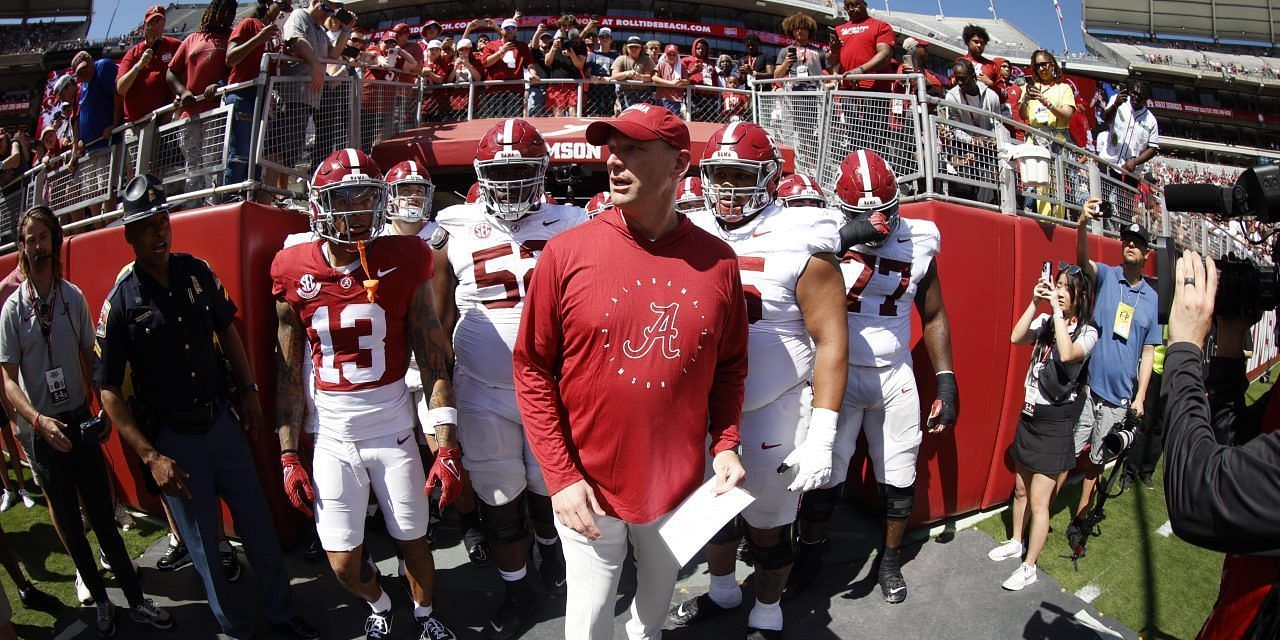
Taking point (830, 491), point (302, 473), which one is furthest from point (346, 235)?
point (830, 491)

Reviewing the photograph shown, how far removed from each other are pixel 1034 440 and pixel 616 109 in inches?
194

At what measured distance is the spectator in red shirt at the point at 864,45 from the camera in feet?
23.1

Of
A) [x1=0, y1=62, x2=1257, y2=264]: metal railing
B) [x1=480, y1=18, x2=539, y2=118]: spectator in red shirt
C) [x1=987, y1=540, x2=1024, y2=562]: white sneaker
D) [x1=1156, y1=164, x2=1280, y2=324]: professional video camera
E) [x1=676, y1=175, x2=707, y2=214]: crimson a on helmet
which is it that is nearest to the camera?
[x1=1156, y1=164, x2=1280, y2=324]: professional video camera

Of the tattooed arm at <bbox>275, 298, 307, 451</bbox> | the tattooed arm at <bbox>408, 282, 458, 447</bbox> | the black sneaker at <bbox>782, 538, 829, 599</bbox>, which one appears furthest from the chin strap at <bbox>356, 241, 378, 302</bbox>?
the black sneaker at <bbox>782, 538, 829, 599</bbox>

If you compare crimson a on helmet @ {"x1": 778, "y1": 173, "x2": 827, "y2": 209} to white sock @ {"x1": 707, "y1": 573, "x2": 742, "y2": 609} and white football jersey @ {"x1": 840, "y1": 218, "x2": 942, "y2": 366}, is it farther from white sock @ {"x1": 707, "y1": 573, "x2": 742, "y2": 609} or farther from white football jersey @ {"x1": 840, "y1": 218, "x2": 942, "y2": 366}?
white sock @ {"x1": 707, "y1": 573, "x2": 742, "y2": 609}

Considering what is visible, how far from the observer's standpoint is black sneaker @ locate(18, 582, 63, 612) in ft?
12.7

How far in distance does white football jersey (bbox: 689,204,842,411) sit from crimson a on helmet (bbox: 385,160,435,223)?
2096 millimetres

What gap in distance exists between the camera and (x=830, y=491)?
394 cm

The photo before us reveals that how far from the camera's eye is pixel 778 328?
3.11 meters

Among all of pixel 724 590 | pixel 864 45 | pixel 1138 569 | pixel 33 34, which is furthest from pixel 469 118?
pixel 33 34

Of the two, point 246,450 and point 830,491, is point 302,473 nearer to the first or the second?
point 246,450

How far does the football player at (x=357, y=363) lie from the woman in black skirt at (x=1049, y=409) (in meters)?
3.09

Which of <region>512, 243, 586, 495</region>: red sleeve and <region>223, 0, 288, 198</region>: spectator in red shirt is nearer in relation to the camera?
<region>512, 243, 586, 495</region>: red sleeve

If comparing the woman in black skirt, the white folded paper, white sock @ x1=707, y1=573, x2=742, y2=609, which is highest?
the white folded paper
